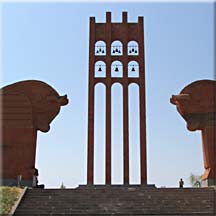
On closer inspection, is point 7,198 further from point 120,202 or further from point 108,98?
point 108,98

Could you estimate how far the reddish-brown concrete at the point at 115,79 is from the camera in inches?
890

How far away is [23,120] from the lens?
71.2 feet

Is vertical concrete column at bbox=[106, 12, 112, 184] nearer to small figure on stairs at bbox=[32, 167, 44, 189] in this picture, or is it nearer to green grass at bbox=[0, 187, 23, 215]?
small figure on stairs at bbox=[32, 167, 44, 189]

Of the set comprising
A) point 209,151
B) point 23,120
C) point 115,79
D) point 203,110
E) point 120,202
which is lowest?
point 120,202

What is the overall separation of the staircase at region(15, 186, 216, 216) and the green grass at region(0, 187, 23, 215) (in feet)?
1.09

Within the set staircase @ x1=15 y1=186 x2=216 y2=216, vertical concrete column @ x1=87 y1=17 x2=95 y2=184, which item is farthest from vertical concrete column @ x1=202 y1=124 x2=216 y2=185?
vertical concrete column @ x1=87 y1=17 x2=95 y2=184

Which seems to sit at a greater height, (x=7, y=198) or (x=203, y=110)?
(x=203, y=110)

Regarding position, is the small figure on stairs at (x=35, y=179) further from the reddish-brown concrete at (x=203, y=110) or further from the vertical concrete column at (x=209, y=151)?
the vertical concrete column at (x=209, y=151)

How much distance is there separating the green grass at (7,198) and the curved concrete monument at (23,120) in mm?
3786

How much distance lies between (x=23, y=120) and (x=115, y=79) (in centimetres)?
539

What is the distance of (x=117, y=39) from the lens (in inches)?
957

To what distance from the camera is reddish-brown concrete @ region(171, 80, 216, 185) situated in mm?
21656

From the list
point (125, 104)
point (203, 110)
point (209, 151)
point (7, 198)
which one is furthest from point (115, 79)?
point (7, 198)

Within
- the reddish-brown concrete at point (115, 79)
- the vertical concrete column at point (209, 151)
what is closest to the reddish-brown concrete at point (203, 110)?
the vertical concrete column at point (209, 151)
